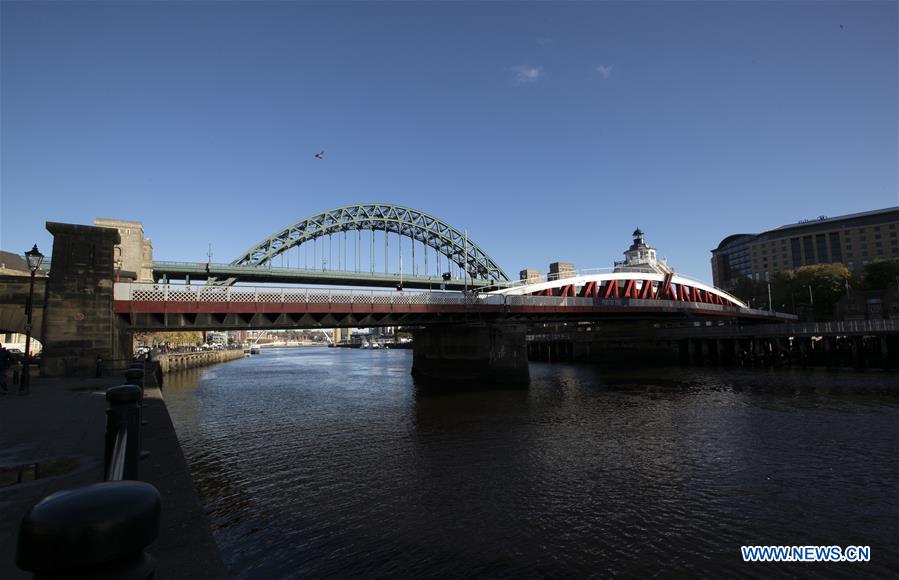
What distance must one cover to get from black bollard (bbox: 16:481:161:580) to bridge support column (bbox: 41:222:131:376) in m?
29.0

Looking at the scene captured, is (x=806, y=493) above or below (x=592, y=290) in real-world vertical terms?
below

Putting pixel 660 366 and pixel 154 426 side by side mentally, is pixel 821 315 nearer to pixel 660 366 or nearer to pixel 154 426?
pixel 660 366

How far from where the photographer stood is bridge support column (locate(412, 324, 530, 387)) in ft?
155

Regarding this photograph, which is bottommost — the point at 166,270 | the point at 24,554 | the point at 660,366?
the point at 660,366

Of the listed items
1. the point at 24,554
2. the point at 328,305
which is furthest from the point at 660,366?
the point at 24,554

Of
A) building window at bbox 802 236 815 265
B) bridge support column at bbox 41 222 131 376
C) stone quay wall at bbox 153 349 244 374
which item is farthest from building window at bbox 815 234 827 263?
bridge support column at bbox 41 222 131 376

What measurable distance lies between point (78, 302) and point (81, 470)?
21705mm

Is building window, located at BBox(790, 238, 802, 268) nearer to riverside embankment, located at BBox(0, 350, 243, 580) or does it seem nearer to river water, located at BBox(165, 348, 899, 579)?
river water, located at BBox(165, 348, 899, 579)

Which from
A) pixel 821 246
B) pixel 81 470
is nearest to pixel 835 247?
pixel 821 246

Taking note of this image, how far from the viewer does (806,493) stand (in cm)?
1417

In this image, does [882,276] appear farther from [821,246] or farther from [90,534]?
[90,534]

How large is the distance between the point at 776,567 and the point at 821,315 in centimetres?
13179

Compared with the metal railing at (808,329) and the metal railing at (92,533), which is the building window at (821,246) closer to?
the metal railing at (808,329)

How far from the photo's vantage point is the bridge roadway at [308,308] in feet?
95.5
